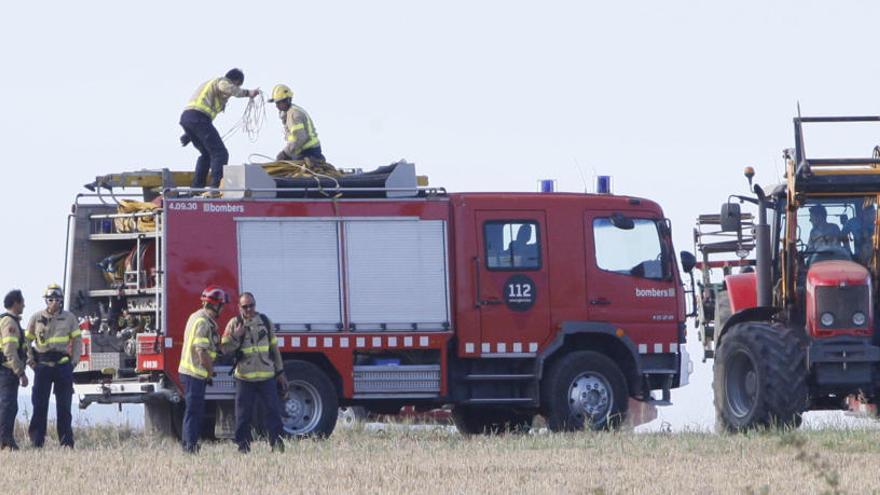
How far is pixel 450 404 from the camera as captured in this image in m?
22.1

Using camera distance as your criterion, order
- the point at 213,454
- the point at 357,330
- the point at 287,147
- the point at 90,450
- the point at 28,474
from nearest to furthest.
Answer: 1. the point at 28,474
2. the point at 213,454
3. the point at 90,450
4. the point at 357,330
5. the point at 287,147

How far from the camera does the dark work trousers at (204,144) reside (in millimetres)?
22625

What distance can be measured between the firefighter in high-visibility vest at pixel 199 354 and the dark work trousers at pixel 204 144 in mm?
3301

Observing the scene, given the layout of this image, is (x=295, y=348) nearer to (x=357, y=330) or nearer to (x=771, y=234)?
(x=357, y=330)

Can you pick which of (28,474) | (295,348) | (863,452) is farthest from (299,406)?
(863,452)

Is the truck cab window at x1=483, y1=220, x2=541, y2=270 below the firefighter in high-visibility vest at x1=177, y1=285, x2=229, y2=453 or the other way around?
the other way around

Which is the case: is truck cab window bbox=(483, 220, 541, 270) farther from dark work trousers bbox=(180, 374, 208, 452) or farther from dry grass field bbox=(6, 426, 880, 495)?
dark work trousers bbox=(180, 374, 208, 452)

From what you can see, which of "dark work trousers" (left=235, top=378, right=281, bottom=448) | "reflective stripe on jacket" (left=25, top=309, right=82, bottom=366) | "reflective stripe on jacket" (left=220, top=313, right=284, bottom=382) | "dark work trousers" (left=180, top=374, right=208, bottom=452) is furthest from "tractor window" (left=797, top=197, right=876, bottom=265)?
"reflective stripe on jacket" (left=25, top=309, right=82, bottom=366)

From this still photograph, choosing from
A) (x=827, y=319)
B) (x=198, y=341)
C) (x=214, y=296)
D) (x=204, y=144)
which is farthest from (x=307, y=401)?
(x=827, y=319)

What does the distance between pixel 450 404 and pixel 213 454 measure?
4134 mm

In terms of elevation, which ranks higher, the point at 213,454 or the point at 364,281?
the point at 364,281

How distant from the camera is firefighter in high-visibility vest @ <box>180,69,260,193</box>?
74.4ft

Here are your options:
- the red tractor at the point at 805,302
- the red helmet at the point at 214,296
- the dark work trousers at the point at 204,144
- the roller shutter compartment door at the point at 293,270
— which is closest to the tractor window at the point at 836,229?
the red tractor at the point at 805,302

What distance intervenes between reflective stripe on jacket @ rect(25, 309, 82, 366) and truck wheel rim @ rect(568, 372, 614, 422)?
5.45 meters
